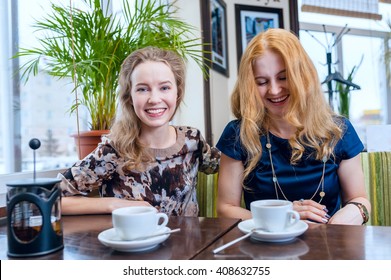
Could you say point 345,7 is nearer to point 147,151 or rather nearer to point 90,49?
point 90,49

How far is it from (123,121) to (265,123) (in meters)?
0.52

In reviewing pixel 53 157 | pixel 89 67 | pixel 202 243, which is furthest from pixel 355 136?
pixel 53 157

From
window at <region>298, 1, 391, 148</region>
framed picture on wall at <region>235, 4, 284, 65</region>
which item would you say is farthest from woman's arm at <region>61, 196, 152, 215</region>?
window at <region>298, 1, 391, 148</region>

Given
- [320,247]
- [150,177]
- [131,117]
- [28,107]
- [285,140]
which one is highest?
[28,107]

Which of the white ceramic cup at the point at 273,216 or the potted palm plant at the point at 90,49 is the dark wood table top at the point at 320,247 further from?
the potted palm plant at the point at 90,49

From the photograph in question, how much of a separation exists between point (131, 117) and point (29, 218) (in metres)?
0.70

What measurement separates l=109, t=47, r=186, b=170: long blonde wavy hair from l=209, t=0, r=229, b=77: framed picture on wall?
150cm

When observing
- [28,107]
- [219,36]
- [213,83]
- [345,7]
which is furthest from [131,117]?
[345,7]

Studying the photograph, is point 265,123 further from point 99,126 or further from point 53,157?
point 53,157

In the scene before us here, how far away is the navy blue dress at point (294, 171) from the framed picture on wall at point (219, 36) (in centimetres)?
165

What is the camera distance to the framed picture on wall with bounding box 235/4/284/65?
3.34 m

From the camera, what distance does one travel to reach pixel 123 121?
1.37 metres

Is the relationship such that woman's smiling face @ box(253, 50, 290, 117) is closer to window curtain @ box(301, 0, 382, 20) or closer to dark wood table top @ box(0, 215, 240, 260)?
dark wood table top @ box(0, 215, 240, 260)

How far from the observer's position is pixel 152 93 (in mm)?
1256
